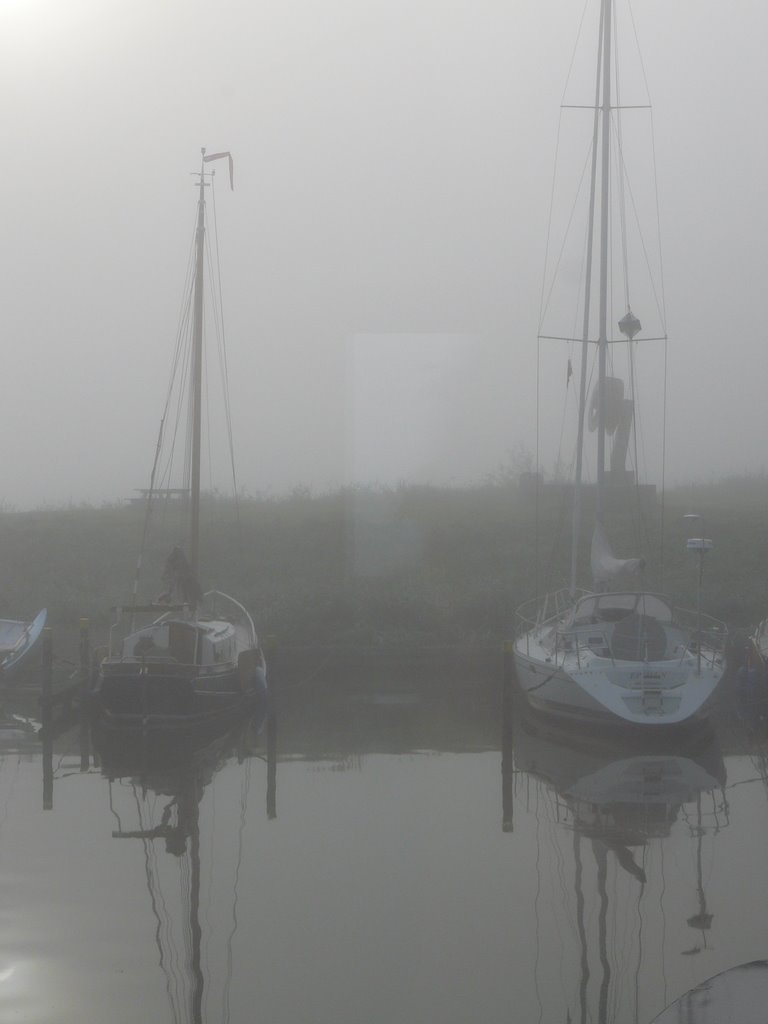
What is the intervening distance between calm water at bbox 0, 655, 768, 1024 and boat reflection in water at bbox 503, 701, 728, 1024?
4cm

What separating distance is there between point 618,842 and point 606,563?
9681 millimetres

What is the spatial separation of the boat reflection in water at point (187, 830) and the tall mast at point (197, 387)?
5.05m

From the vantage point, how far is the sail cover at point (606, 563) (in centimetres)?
2072

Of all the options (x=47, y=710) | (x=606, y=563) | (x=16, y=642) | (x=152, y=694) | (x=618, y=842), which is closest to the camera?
(x=618, y=842)

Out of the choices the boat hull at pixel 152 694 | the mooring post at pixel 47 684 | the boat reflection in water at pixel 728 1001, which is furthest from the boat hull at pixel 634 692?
the boat reflection in water at pixel 728 1001

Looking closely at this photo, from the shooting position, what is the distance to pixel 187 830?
1347 centimetres

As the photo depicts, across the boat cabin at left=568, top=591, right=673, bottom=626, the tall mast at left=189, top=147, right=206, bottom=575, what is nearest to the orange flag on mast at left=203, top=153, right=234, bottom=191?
the tall mast at left=189, top=147, right=206, bottom=575

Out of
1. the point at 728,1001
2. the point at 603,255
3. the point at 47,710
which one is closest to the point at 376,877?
the point at 728,1001

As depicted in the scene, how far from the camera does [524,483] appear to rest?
52250 mm

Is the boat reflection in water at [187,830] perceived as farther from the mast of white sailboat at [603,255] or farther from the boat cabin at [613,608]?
the mast of white sailboat at [603,255]

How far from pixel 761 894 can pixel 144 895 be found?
6156mm

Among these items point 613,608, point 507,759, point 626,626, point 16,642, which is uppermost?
point 613,608

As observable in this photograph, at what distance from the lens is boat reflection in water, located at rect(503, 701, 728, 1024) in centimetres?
871

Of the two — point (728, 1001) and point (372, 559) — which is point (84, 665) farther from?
point (372, 559)
